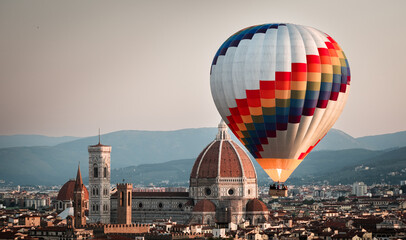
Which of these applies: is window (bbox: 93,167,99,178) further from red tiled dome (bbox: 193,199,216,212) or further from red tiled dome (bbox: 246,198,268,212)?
red tiled dome (bbox: 246,198,268,212)

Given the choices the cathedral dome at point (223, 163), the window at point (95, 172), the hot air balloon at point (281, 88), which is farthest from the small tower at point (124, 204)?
the hot air balloon at point (281, 88)

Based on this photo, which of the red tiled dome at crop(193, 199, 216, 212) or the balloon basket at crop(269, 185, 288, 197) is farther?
the red tiled dome at crop(193, 199, 216, 212)

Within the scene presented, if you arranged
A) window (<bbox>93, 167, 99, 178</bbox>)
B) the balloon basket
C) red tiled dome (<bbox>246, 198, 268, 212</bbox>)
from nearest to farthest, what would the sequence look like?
the balloon basket < red tiled dome (<bbox>246, 198, 268, 212</bbox>) < window (<bbox>93, 167, 99, 178</bbox>)

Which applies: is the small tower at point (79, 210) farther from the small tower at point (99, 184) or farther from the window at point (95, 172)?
the window at point (95, 172)

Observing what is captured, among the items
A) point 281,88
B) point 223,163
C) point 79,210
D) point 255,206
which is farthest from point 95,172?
point 281,88

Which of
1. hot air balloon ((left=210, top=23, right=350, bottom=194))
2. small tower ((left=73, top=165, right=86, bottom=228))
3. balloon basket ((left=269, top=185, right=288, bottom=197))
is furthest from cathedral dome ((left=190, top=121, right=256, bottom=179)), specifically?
balloon basket ((left=269, top=185, right=288, bottom=197))
